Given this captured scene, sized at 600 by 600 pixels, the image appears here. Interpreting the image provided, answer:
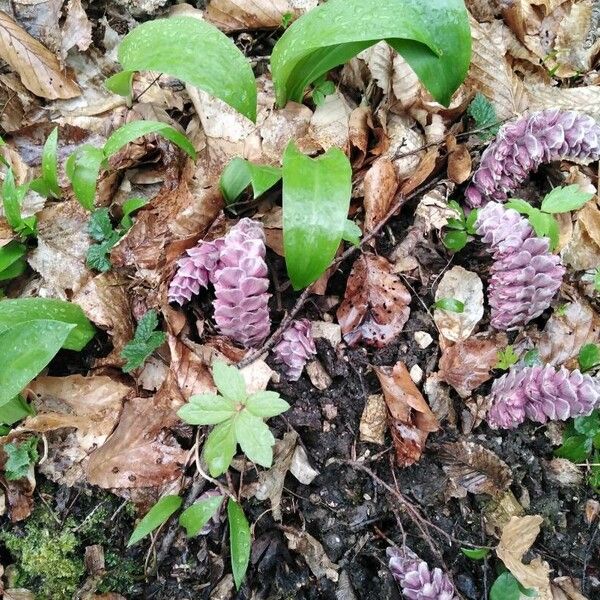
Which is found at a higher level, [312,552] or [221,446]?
[221,446]

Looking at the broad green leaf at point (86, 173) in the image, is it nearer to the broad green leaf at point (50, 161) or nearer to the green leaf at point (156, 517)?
the broad green leaf at point (50, 161)

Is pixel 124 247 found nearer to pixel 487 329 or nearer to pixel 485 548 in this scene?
pixel 487 329

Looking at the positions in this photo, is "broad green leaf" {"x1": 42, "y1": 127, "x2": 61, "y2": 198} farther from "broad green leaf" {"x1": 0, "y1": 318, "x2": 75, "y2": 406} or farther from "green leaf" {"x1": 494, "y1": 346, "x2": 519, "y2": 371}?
"green leaf" {"x1": 494, "y1": 346, "x2": 519, "y2": 371}

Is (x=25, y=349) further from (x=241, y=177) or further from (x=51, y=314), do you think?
(x=241, y=177)

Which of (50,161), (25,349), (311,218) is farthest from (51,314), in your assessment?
(311,218)

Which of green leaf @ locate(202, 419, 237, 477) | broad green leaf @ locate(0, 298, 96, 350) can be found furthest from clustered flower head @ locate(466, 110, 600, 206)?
broad green leaf @ locate(0, 298, 96, 350)

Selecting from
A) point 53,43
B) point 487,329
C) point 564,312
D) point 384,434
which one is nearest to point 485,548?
point 384,434

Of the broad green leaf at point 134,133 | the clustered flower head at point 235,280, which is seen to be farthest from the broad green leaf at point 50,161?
the clustered flower head at point 235,280

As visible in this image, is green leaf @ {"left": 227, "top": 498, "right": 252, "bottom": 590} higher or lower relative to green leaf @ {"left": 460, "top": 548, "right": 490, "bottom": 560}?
higher
